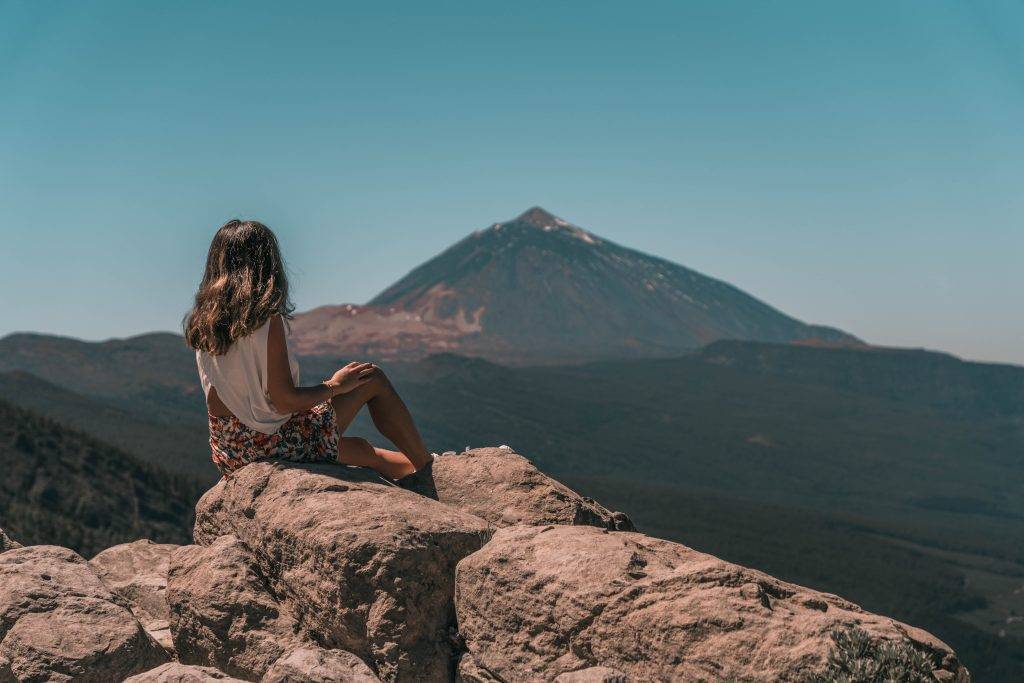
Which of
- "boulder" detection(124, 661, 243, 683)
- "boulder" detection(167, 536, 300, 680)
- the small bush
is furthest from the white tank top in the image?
the small bush

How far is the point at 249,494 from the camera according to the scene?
765 centimetres

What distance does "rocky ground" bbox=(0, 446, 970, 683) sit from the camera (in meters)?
5.86

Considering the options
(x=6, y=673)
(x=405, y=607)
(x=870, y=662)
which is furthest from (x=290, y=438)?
(x=870, y=662)

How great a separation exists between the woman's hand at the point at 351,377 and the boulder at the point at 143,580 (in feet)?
6.79

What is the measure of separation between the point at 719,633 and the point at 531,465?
322 centimetres

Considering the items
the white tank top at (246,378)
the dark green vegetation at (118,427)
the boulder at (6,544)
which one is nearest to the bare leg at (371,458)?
the white tank top at (246,378)

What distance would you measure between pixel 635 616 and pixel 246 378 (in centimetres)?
348

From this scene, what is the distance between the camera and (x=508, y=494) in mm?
8438

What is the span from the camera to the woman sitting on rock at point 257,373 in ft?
24.8

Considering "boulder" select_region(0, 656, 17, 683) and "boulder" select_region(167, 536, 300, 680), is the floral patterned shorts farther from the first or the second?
"boulder" select_region(0, 656, 17, 683)

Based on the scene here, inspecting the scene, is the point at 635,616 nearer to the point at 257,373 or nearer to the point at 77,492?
the point at 257,373

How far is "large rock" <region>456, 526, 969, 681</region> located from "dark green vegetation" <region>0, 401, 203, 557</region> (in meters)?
56.7

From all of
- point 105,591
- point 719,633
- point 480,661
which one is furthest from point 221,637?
point 719,633

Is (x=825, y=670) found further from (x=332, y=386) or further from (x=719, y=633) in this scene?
(x=332, y=386)
